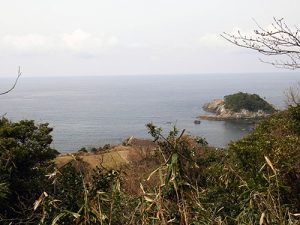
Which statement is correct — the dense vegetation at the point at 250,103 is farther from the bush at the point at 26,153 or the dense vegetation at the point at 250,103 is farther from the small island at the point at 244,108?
the bush at the point at 26,153

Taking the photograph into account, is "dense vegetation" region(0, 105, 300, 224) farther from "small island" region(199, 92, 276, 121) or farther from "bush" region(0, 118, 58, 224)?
"small island" region(199, 92, 276, 121)

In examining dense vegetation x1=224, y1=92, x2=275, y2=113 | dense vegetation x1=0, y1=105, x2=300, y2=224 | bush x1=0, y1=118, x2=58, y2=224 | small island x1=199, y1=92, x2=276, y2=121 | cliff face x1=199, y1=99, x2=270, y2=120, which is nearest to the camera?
dense vegetation x1=0, y1=105, x2=300, y2=224

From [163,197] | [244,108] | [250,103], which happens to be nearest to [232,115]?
[244,108]

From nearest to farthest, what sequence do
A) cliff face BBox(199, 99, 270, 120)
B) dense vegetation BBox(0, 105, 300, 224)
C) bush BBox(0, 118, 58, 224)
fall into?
dense vegetation BBox(0, 105, 300, 224)
bush BBox(0, 118, 58, 224)
cliff face BBox(199, 99, 270, 120)

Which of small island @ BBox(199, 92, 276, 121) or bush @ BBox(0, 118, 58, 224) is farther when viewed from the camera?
small island @ BBox(199, 92, 276, 121)

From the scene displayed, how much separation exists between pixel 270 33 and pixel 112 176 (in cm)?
312

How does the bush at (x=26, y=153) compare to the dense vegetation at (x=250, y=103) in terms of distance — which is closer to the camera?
the bush at (x=26, y=153)

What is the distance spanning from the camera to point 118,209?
2900mm

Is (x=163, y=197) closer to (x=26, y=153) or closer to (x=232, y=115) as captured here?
(x=26, y=153)

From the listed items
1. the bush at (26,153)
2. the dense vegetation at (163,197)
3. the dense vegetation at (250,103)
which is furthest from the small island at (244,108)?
the dense vegetation at (163,197)

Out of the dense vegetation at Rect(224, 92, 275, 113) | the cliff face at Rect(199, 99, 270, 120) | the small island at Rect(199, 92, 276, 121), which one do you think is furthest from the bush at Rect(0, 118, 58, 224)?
the dense vegetation at Rect(224, 92, 275, 113)

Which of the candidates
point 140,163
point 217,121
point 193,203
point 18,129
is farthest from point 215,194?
point 217,121

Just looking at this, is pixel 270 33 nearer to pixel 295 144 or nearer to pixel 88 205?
pixel 88 205

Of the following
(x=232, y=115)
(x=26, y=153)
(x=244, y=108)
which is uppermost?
(x=26, y=153)
